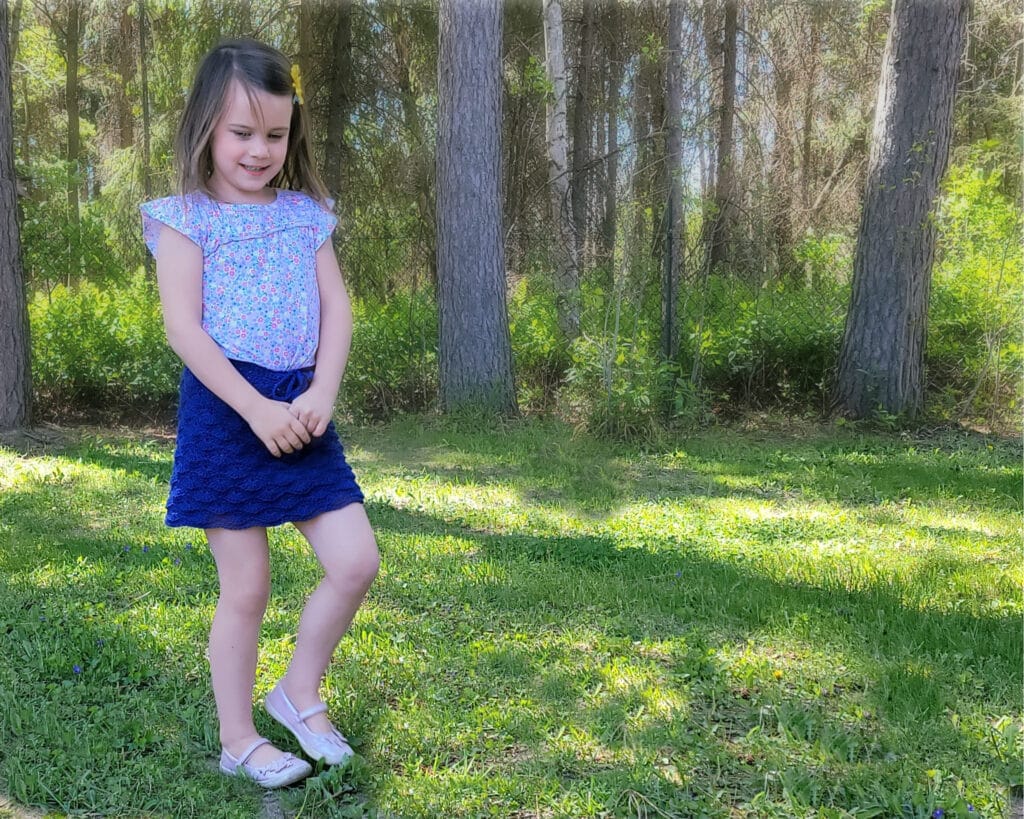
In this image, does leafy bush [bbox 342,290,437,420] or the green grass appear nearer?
the green grass

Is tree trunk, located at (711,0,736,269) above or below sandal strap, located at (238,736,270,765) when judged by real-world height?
above

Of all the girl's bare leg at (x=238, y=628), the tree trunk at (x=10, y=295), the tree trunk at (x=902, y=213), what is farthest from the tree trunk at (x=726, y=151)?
the girl's bare leg at (x=238, y=628)

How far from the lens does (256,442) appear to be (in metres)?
2.15

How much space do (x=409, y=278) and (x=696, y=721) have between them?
8138 mm

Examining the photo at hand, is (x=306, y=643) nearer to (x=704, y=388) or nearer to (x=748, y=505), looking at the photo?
(x=748, y=505)

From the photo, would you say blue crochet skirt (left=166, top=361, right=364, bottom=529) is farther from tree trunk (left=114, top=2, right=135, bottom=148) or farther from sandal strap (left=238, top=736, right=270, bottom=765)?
tree trunk (left=114, top=2, right=135, bottom=148)

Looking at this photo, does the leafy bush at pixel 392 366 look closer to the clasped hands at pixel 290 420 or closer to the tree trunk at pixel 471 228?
the tree trunk at pixel 471 228

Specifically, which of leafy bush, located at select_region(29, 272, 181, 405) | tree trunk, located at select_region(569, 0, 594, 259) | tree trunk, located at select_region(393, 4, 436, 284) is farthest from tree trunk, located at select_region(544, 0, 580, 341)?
leafy bush, located at select_region(29, 272, 181, 405)

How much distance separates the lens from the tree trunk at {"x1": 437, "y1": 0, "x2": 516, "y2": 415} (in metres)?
7.48

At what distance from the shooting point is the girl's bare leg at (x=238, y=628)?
7.26ft

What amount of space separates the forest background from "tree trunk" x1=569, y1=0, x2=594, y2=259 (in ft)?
0.13

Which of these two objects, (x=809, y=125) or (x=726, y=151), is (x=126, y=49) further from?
(x=809, y=125)

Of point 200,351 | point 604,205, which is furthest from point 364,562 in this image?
point 604,205

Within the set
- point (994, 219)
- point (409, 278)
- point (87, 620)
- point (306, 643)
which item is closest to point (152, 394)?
point (409, 278)
